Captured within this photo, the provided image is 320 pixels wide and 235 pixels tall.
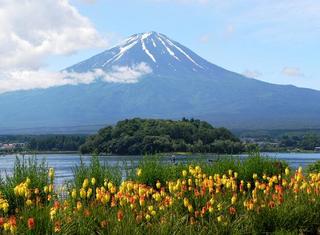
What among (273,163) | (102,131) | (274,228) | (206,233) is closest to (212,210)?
(206,233)

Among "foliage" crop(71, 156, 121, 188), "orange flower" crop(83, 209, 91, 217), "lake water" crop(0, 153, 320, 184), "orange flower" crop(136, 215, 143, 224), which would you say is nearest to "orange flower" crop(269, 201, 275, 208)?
"orange flower" crop(136, 215, 143, 224)

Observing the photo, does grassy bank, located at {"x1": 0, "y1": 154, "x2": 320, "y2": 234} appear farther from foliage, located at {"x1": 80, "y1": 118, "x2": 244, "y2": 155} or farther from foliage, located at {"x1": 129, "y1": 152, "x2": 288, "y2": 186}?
foliage, located at {"x1": 80, "y1": 118, "x2": 244, "y2": 155}

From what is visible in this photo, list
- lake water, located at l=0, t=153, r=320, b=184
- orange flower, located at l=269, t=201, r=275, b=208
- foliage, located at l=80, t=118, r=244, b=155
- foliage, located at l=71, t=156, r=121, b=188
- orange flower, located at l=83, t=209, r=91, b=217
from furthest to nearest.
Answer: foliage, located at l=80, t=118, r=244, b=155 → lake water, located at l=0, t=153, r=320, b=184 → foliage, located at l=71, t=156, r=121, b=188 → orange flower, located at l=269, t=201, r=275, b=208 → orange flower, located at l=83, t=209, r=91, b=217

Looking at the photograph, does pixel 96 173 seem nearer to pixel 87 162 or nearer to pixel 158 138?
pixel 87 162

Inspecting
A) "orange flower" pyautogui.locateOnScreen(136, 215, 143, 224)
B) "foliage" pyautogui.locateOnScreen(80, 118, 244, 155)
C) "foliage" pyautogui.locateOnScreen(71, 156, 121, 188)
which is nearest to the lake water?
"foliage" pyautogui.locateOnScreen(71, 156, 121, 188)

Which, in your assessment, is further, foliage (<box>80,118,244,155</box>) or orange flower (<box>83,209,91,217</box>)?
foliage (<box>80,118,244,155</box>)

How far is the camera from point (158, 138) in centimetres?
7088

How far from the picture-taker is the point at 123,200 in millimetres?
7590

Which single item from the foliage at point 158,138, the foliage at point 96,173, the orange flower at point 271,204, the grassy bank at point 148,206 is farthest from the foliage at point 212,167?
the foliage at point 158,138

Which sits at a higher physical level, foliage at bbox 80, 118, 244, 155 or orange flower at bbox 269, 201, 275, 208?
foliage at bbox 80, 118, 244, 155

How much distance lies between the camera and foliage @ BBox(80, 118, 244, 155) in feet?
229

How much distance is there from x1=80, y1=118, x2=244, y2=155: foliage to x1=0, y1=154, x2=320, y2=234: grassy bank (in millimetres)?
57125

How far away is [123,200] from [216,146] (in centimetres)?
6196

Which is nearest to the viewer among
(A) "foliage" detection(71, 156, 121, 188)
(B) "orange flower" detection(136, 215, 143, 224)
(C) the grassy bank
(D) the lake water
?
(C) the grassy bank
